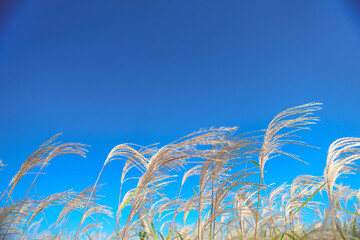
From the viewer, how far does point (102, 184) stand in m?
4.39

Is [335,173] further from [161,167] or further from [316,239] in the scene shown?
[161,167]

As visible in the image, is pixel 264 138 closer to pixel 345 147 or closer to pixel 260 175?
pixel 260 175

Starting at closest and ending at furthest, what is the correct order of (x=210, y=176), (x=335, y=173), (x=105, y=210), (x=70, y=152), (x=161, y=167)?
(x=335, y=173) → (x=161, y=167) → (x=210, y=176) → (x=70, y=152) → (x=105, y=210)

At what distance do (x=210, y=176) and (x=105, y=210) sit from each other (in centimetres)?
280

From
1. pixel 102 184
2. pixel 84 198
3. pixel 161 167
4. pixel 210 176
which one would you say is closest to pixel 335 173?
pixel 210 176

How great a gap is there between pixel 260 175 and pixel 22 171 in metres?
3.56

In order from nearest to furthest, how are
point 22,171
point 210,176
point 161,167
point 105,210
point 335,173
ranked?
1. point 335,173
2. point 161,167
3. point 210,176
4. point 22,171
5. point 105,210

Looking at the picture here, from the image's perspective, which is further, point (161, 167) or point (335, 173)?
point (161, 167)

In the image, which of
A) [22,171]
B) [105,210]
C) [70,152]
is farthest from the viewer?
[105,210]

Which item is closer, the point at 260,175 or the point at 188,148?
the point at 188,148

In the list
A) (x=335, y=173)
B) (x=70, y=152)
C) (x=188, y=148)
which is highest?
(x=70, y=152)

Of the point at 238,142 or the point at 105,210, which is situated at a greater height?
the point at 238,142

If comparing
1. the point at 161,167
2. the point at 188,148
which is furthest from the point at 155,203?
the point at 188,148

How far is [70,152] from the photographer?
416 cm
